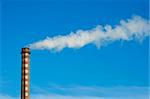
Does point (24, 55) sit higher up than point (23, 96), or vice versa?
point (24, 55)

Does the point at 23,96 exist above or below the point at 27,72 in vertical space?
below

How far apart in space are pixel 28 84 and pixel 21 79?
68cm

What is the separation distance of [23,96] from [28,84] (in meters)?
0.99

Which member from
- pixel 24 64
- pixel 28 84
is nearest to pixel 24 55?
pixel 24 64

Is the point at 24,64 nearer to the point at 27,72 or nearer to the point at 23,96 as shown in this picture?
the point at 27,72

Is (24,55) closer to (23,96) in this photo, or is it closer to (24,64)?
(24,64)

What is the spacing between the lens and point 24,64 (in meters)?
23.4

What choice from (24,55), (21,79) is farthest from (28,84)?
(24,55)

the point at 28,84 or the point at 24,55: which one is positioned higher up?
the point at 24,55

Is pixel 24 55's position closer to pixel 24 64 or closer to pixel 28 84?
pixel 24 64

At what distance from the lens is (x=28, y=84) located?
23281 mm

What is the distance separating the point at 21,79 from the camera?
76.6ft

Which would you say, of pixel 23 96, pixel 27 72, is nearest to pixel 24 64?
pixel 27 72

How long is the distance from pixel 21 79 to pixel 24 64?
46.8 inches
